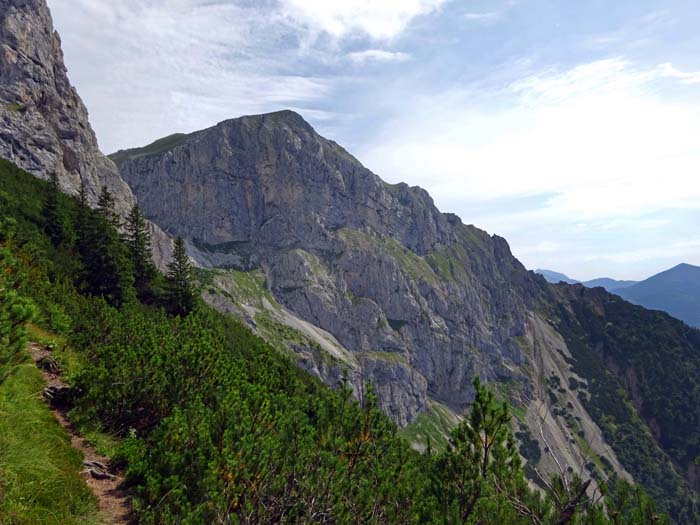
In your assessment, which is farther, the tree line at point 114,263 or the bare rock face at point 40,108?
the bare rock face at point 40,108

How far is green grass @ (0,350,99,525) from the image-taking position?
23.4 feet

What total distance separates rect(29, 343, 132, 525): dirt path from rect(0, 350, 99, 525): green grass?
1.54ft

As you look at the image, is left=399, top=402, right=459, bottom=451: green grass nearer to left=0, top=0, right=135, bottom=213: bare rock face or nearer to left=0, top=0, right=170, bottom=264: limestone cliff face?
left=0, top=0, right=135, bottom=213: bare rock face

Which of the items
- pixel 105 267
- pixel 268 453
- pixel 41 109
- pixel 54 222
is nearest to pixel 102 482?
pixel 268 453

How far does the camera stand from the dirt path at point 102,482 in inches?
378

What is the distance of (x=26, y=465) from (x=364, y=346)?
193m

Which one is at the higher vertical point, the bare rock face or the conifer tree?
the bare rock face

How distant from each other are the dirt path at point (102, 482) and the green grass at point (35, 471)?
1.54 ft

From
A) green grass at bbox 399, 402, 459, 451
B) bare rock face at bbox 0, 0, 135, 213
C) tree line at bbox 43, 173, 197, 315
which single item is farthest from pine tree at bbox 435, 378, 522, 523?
green grass at bbox 399, 402, 459, 451

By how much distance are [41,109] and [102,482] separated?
508 feet

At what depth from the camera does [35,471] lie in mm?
8148

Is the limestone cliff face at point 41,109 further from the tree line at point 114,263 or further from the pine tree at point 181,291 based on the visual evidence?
the pine tree at point 181,291

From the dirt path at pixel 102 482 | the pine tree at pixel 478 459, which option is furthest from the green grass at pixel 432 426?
the dirt path at pixel 102 482

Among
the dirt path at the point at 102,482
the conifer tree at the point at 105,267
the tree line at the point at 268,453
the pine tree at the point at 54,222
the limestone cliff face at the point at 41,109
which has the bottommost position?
the dirt path at the point at 102,482
